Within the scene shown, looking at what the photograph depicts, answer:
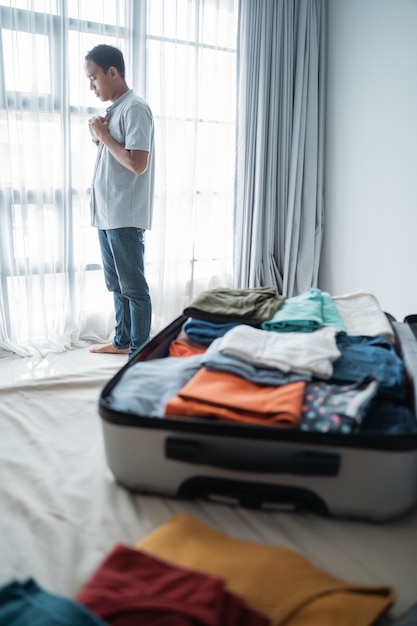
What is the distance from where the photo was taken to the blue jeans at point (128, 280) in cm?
229

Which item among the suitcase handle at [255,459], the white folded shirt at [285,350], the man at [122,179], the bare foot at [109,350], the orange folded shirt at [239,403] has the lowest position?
the bare foot at [109,350]

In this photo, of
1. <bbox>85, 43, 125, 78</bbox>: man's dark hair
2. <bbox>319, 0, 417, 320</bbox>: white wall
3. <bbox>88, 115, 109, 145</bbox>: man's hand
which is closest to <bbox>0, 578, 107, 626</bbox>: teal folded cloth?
<bbox>88, 115, 109, 145</bbox>: man's hand

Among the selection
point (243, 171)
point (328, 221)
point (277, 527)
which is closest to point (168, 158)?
point (243, 171)

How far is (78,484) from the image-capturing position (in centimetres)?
82

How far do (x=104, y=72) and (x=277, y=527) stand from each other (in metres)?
2.06

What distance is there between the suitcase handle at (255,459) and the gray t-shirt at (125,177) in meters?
1.67

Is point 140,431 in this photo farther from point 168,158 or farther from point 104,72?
point 168,158

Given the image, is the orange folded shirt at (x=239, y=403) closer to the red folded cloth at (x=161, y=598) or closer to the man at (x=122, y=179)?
the red folded cloth at (x=161, y=598)

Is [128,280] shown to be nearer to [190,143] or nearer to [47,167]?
[47,167]

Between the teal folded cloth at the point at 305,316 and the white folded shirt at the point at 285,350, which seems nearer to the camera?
the white folded shirt at the point at 285,350

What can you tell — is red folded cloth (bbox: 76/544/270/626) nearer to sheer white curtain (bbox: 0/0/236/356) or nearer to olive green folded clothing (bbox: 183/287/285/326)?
olive green folded clothing (bbox: 183/287/285/326)

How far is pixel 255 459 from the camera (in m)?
0.70

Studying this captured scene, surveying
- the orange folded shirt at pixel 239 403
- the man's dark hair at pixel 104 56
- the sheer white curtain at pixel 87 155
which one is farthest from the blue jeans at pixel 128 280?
the orange folded shirt at pixel 239 403

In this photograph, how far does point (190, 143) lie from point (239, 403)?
Answer: 7.95 ft
